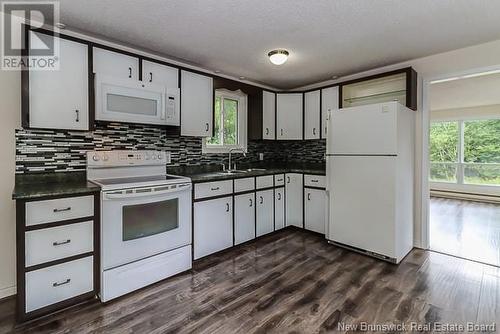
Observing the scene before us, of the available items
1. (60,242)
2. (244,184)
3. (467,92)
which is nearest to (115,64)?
(60,242)

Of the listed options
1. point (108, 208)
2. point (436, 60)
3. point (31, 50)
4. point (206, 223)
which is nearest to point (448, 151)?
point (436, 60)

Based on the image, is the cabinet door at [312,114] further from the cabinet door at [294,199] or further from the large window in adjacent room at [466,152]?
the large window in adjacent room at [466,152]

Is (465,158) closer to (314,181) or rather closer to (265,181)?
Answer: (314,181)

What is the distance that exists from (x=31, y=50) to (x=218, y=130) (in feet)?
7.23

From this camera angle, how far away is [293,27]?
229cm

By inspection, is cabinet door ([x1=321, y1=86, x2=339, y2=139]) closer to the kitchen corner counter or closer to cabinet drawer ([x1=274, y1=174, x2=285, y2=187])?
cabinet drawer ([x1=274, y1=174, x2=285, y2=187])

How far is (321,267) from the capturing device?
264 centimetres

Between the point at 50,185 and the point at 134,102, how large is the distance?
1021 mm

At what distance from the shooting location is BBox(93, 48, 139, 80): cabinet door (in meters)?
2.31

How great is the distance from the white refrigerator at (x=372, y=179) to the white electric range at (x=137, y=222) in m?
1.83

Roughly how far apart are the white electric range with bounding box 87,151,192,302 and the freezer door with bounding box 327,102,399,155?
6.13 feet

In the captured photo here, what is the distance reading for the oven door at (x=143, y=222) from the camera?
6.70 feet

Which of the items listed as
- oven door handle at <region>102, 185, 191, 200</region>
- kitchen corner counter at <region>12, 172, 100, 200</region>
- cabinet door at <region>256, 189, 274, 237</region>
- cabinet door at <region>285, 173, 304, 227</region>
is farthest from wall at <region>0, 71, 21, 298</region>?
cabinet door at <region>285, 173, 304, 227</region>

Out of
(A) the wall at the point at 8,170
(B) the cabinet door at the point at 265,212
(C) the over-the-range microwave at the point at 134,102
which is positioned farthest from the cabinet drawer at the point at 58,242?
(B) the cabinet door at the point at 265,212
